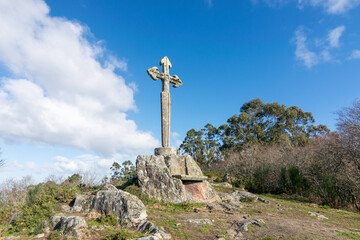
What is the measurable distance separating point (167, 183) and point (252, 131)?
1059 inches

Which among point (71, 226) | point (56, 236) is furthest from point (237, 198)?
point (56, 236)

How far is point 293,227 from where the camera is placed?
626 centimetres

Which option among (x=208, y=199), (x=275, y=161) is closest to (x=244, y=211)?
(x=208, y=199)

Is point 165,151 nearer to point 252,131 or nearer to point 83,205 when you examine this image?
point 83,205

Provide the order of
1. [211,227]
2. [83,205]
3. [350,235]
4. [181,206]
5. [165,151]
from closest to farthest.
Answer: [211,227], [350,235], [83,205], [181,206], [165,151]

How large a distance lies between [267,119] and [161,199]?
29.6m

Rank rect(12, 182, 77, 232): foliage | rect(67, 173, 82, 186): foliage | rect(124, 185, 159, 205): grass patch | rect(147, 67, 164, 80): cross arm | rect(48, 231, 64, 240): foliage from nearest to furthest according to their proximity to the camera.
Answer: rect(48, 231, 64, 240): foliage, rect(12, 182, 77, 232): foliage, rect(124, 185, 159, 205): grass patch, rect(147, 67, 164, 80): cross arm, rect(67, 173, 82, 186): foliage

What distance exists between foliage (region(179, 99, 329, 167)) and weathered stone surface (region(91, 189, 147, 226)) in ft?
84.0

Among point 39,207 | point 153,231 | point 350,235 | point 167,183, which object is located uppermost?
point 167,183

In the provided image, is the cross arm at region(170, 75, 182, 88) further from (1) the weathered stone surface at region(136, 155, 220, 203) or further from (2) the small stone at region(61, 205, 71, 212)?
(2) the small stone at region(61, 205, 71, 212)

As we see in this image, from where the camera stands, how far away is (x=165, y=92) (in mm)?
10992

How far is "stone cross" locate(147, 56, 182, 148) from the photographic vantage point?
10.4m

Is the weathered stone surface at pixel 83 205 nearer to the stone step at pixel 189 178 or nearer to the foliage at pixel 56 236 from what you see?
the foliage at pixel 56 236

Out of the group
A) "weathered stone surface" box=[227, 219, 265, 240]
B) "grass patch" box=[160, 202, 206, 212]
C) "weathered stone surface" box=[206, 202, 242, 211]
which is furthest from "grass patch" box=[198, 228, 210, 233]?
"weathered stone surface" box=[206, 202, 242, 211]
